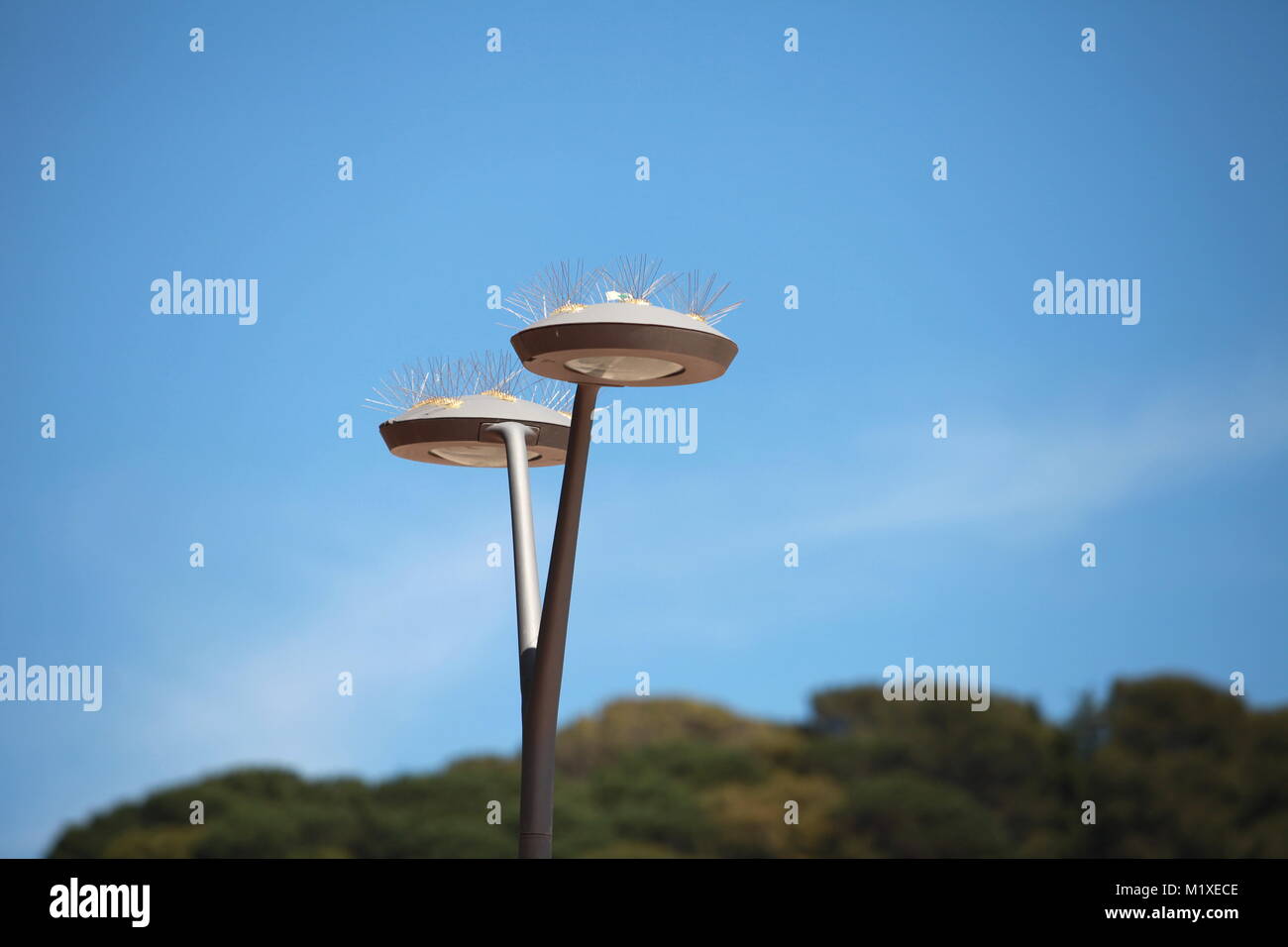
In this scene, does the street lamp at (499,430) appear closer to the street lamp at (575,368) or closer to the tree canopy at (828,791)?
the street lamp at (575,368)

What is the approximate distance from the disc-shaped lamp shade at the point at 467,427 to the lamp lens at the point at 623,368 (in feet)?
6.64

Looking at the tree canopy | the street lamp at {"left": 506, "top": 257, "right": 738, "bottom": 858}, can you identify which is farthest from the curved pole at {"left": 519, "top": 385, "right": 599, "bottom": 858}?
the tree canopy

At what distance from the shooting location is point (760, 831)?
4038 centimetres

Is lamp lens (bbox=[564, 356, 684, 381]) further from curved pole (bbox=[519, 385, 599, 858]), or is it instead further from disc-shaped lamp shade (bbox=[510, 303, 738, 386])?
curved pole (bbox=[519, 385, 599, 858])

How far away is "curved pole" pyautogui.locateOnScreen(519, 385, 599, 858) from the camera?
551 inches

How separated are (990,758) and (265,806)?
60.2 feet

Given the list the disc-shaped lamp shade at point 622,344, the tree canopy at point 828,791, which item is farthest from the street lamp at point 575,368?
the tree canopy at point 828,791

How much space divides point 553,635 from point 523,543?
1.42 metres

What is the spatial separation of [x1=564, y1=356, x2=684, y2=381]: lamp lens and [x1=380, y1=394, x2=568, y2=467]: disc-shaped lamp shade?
2.02 metres

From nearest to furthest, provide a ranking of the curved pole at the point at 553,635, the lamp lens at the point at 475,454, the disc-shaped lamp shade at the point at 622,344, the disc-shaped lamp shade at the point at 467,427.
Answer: the disc-shaped lamp shade at the point at 622,344 → the curved pole at the point at 553,635 → the disc-shaped lamp shade at the point at 467,427 → the lamp lens at the point at 475,454

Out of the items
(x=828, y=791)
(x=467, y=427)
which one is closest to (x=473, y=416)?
(x=467, y=427)

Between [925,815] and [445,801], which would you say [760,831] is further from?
[445,801]

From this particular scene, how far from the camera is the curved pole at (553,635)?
45.9 ft
